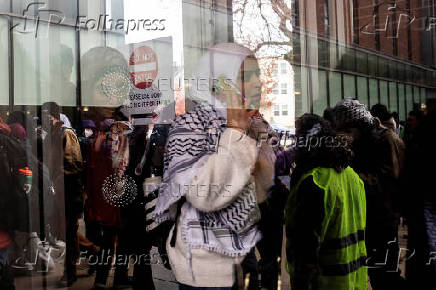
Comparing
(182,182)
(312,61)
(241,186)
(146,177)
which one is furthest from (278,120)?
(146,177)

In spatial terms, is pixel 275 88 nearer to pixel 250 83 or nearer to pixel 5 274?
pixel 250 83

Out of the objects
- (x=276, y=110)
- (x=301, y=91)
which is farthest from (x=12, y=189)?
(x=301, y=91)

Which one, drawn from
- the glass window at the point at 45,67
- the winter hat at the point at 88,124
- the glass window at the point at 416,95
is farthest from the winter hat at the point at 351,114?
the glass window at the point at 45,67

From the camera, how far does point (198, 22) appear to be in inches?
129

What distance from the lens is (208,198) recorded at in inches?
91.7

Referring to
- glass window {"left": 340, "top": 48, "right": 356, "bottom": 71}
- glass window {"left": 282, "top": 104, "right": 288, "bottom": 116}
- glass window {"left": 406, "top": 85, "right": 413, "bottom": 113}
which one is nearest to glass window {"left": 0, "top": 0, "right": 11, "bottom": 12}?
glass window {"left": 282, "top": 104, "right": 288, "bottom": 116}

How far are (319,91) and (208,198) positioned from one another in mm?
844

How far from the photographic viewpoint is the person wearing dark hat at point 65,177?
4270mm

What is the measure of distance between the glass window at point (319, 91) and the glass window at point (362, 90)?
17 cm

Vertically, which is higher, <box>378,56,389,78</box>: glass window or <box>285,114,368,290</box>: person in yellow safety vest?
<box>378,56,389,78</box>: glass window

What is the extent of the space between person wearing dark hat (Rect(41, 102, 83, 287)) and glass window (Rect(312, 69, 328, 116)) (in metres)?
2.27

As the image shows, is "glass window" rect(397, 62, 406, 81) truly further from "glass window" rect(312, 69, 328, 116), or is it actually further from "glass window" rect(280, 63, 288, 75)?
"glass window" rect(280, 63, 288, 75)

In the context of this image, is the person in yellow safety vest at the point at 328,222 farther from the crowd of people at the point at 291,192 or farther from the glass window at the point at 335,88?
the glass window at the point at 335,88

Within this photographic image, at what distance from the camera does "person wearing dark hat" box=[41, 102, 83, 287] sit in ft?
14.0
